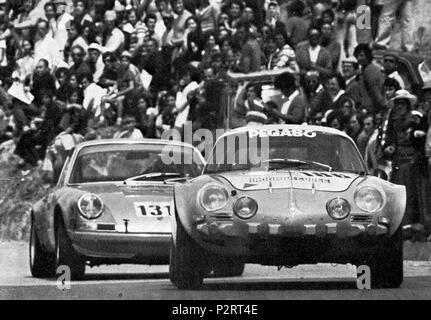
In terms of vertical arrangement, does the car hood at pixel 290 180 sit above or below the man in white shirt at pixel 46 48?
below

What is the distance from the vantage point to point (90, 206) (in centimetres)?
1129

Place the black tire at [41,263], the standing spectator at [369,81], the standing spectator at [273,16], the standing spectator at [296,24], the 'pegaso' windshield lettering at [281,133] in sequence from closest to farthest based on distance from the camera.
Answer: the 'pegaso' windshield lettering at [281,133] → the black tire at [41,263] → the standing spectator at [369,81] → the standing spectator at [296,24] → the standing spectator at [273,16]

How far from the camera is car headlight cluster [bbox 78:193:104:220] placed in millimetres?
11250

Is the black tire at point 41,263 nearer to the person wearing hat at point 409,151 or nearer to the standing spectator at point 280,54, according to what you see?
the person wearing hat at point 409,151

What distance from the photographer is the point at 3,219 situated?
19250mm

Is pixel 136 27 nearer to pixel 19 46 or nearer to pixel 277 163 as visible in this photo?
pixel 19 46

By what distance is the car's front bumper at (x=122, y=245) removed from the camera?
1115 centimetres

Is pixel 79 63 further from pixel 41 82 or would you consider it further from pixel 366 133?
pixel 366 133

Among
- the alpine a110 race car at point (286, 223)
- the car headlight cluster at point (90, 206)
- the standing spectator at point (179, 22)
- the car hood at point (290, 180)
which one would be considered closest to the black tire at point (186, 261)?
the alpine a110 race car at point (286, 223)

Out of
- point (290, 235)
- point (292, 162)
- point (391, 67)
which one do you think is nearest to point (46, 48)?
point (391, 67)

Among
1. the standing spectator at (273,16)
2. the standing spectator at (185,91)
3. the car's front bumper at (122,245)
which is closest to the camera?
the car's front bumper at (122,245)

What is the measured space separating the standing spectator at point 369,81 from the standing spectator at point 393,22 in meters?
0.26
